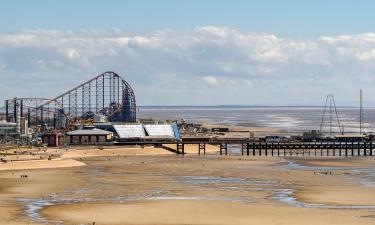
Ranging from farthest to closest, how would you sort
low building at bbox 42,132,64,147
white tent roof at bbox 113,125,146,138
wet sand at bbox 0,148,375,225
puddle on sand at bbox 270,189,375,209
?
white tent roof at bbox 113,125,146,138
low building at bbox 42,132,64,147
puddle on sand at bbox 270,189,375,209
wet sand at bbox 0,148,375,225

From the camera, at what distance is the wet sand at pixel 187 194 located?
54.0 metres

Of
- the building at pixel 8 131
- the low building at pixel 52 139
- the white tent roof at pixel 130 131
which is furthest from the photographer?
the white tent roof at pixel 130 131

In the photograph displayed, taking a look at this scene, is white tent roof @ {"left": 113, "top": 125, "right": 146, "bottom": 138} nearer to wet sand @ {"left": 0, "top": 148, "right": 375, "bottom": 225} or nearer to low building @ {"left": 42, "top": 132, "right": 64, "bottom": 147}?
low building @ {"left": 42, "top": 132, "right": 64, "bottom": 147}

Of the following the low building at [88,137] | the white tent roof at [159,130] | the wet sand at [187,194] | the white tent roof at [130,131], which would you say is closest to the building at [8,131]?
the low building at [88,137]

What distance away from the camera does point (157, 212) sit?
5619cm

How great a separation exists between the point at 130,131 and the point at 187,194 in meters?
69.1

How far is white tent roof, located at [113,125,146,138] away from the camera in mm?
133000

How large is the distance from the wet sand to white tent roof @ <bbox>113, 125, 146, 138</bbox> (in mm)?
32014

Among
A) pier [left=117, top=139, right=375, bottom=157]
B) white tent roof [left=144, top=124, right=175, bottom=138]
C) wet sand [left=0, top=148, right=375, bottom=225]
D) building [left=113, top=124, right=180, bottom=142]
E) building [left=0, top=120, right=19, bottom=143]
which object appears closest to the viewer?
wet sand [left=0, top=148, right=375, bottom=225]

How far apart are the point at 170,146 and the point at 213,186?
52.7m

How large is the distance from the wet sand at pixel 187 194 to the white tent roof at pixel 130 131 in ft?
105

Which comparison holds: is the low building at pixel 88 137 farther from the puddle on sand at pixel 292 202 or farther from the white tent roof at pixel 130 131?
the puddle on sand at pixel 292 202

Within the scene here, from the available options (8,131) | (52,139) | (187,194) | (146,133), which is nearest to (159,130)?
(146,133)

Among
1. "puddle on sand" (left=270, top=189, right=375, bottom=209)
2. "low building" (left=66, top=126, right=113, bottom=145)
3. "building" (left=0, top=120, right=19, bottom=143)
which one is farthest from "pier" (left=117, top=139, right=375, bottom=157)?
"puddle on sand" (left=270, top=189, right=375, bottom=209)
